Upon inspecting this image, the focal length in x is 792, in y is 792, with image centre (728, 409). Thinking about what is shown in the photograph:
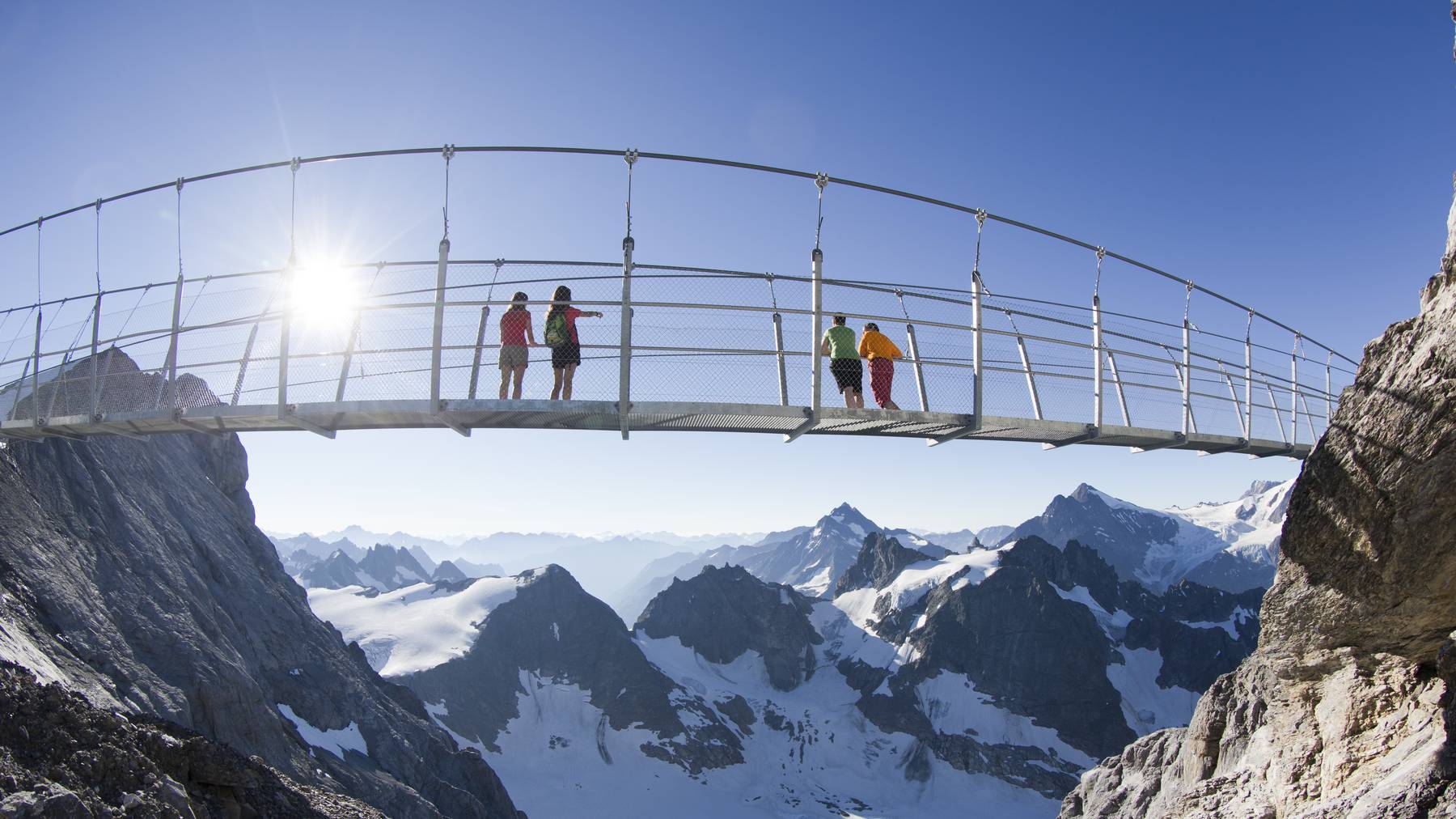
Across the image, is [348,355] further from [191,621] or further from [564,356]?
[191,621]

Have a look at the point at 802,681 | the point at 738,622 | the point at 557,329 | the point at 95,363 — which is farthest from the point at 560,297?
the point at 738,622

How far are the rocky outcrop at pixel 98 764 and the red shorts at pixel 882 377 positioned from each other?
15.7m

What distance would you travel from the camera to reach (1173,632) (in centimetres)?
16912

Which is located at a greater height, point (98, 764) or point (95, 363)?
point (95, 363)

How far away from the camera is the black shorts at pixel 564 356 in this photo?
1182 cm

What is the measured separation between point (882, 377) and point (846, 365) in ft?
2.07

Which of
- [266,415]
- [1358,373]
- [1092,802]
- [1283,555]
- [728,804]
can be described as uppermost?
[1358,373]

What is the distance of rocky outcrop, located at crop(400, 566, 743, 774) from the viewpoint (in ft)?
446

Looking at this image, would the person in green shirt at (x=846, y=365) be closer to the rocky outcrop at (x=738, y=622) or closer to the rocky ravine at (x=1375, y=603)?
the rocky ravine at (x=1375, y=603)

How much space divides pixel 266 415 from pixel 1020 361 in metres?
12.3

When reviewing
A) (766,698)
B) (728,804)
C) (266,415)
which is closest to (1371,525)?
(266,415)

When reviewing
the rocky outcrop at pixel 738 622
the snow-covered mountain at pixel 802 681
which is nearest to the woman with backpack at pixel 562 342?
the snow-covered mountain at pixel 802 681

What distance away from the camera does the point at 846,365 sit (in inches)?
520

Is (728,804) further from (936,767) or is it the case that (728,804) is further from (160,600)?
(160,600)
